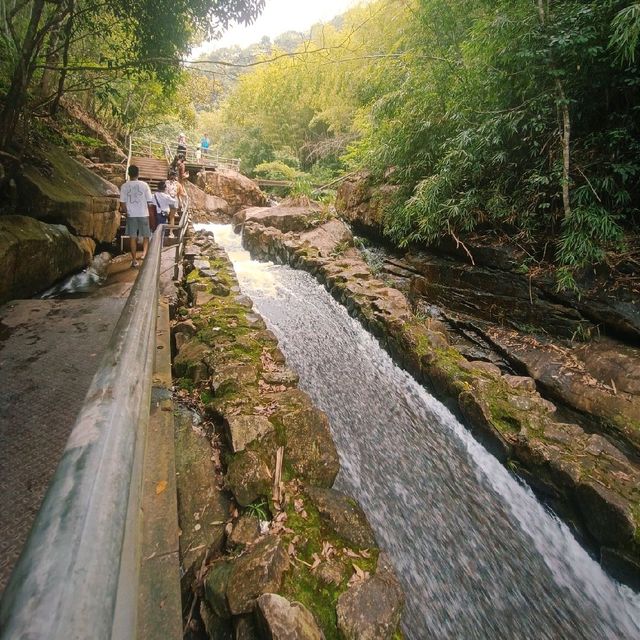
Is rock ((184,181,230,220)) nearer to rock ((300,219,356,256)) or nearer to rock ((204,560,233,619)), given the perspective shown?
rock ((300,219,356,256))

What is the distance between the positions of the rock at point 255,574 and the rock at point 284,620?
8 cm

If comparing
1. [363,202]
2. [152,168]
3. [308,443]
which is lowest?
[308,443]

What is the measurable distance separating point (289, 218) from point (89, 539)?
38.1 ft

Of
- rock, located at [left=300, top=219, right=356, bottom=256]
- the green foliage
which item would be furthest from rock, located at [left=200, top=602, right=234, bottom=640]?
rock, located at [left=300, top=219, right=356, bottom=256]

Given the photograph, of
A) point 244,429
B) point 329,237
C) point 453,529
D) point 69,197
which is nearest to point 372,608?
point 244,429

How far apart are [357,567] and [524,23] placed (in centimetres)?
692

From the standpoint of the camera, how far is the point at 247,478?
7.09ft

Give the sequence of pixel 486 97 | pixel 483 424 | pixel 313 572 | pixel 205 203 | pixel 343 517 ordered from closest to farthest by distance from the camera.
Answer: pixel 313 572 → pixel 343 517 → pixel 483 424 → pixel 486 97 → pixel 205 203

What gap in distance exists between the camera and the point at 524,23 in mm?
4727

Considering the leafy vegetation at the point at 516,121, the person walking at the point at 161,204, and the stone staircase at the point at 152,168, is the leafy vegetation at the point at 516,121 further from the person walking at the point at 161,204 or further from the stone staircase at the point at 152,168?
the stone staircase at the point at 152,168

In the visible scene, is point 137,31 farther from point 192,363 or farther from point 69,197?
point 192,363

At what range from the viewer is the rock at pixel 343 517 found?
7.00 ft

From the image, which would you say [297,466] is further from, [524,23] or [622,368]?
[524,23]

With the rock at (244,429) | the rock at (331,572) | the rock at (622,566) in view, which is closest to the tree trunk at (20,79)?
the rock at (244,429)
